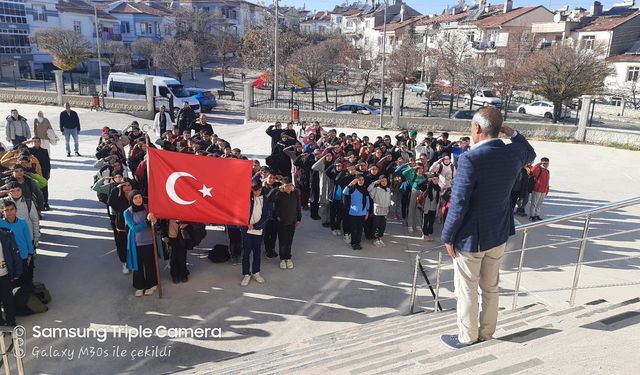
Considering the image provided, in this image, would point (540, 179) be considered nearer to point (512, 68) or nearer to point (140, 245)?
point (140, 245)

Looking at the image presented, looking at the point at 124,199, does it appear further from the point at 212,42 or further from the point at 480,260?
the point at 212,42

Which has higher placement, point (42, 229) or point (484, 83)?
point (484, 83)

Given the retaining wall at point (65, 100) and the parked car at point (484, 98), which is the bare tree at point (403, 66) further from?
the retaining wall at point (65, 100)

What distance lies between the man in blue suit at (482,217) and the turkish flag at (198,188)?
413 centimetres

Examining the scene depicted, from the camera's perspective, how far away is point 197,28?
6097 centimetres

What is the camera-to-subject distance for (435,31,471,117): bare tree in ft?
111

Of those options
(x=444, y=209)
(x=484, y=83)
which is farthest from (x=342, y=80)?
(x=444, y=209)

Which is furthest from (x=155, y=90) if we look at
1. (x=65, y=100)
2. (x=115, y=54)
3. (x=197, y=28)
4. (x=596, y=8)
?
(x=596, y=8)

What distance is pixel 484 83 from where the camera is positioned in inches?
1271

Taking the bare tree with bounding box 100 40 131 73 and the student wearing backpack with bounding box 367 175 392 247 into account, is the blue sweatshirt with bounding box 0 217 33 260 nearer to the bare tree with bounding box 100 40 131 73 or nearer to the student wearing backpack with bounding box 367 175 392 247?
the student wearing backpack with bounding box 367 175 392 247

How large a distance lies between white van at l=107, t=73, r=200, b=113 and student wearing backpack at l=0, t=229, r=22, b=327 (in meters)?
21.8

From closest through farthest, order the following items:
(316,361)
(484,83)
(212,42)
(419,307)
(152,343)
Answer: (316,361)
(152,343)
(419,307)
(484,83)
(212,42)

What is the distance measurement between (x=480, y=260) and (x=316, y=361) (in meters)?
1.80

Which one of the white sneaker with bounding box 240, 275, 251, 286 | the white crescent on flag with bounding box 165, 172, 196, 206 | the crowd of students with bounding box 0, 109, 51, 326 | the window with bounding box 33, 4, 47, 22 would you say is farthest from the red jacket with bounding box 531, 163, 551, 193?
the window with bounding box 33, 4, 47, 22
